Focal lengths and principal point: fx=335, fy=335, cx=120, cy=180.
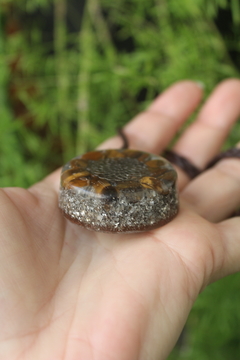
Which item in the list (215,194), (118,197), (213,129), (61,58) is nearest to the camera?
(118,197)

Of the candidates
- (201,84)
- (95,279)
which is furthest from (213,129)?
(95,279)

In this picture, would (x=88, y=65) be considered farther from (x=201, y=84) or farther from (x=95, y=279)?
(x=95, y=279)

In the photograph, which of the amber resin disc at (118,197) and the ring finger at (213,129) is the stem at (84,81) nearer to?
the ring finger at (213,129)

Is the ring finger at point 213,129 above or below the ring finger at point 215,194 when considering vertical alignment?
above

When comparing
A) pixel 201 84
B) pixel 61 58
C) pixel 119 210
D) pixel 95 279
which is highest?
pixel 61 58

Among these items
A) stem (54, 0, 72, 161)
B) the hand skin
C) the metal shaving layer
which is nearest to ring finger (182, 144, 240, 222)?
the hand skin

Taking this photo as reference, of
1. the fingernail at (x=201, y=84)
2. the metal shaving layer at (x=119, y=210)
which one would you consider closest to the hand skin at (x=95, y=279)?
the metal shaving layer at (x=119, y=210)

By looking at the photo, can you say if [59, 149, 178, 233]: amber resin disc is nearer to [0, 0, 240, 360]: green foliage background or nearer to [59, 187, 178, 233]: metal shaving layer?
[59, 187, 178, 233]: metal shaving layer

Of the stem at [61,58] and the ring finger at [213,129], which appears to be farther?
the stem at [61,58]
